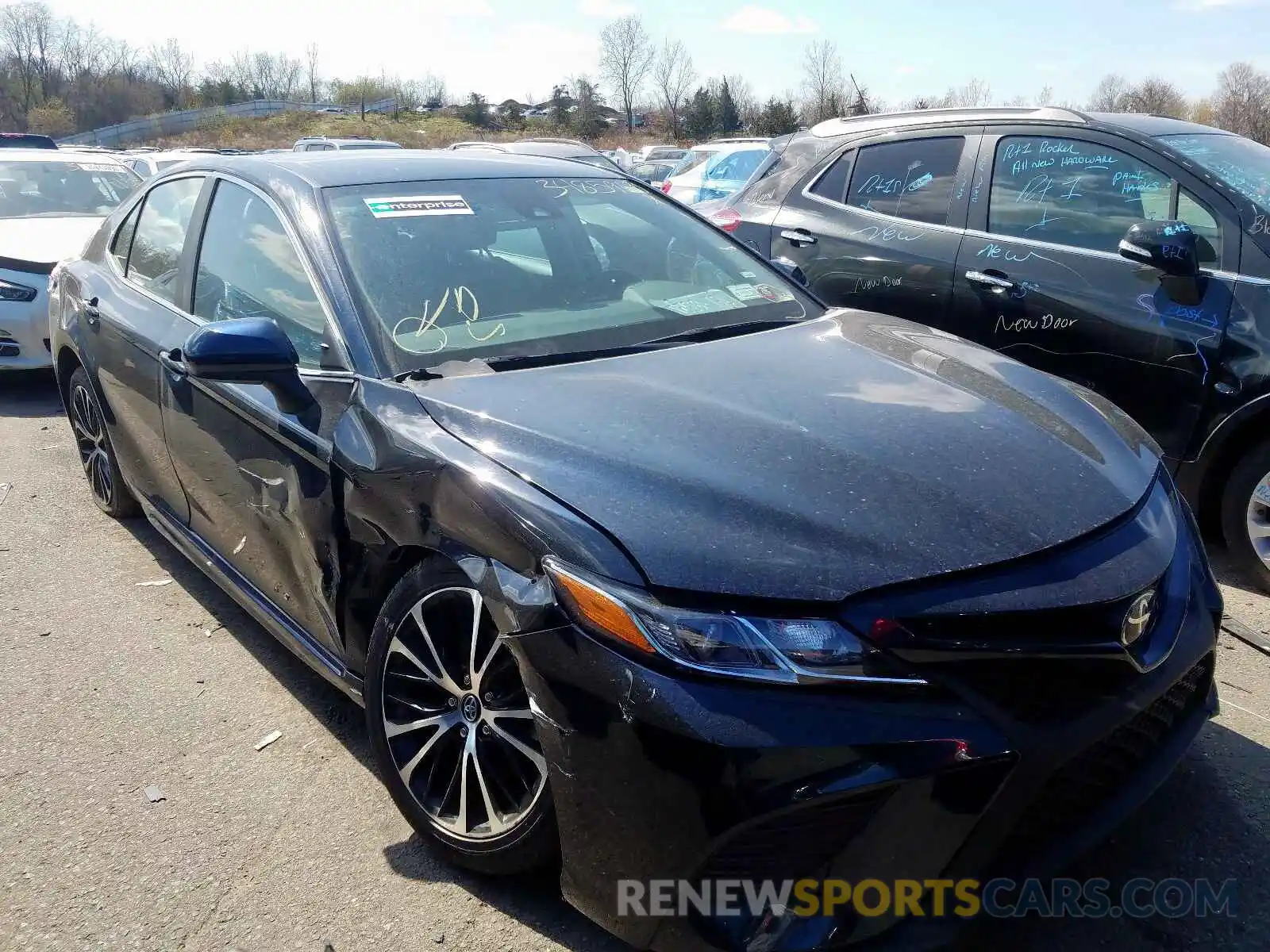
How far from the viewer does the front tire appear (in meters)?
2.19

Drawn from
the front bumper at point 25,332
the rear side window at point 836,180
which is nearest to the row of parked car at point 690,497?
the rear side window at point 836,180

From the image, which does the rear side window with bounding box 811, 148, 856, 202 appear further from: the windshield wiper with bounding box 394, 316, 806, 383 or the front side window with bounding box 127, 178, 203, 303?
the front side window with bounding box 127, 178, 203, 303

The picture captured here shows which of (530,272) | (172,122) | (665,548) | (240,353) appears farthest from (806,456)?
(172,122)

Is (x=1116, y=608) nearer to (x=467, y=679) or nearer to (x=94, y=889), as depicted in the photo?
(x=467, y=679)

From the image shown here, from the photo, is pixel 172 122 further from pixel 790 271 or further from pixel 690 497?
pixel 690 497

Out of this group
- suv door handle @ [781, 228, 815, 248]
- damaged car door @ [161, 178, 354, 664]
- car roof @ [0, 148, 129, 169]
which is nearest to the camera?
damaged car door @ [161, 178, 354, 664]

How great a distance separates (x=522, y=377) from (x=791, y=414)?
0.68m

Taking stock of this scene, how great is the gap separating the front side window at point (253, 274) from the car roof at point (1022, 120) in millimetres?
3379

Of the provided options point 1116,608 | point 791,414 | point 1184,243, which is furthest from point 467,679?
point 1184,243

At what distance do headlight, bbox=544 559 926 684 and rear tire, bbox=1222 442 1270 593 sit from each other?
281 cm

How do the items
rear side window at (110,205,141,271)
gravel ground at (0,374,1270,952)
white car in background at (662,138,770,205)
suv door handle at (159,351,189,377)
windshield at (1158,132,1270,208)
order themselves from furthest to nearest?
white car in background at (662,138,770,205) → rear side window at (110,205,141,271) → windshield at (1158,132,1270,208) → suv door handle at (159,351,189,377) → gravel ground at (0,374,1270,952)

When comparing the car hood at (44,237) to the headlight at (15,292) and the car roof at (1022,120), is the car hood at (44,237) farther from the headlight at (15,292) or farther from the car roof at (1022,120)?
the car roof at (1022,120)

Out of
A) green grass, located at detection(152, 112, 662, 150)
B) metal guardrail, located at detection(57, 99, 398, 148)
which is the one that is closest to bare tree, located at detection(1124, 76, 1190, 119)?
green grass, located at detection(152, 112, 662, 150)

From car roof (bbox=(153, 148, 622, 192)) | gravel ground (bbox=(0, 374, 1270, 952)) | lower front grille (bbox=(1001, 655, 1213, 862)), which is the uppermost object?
car roof (bbox=(153, 148, 622, 192))
